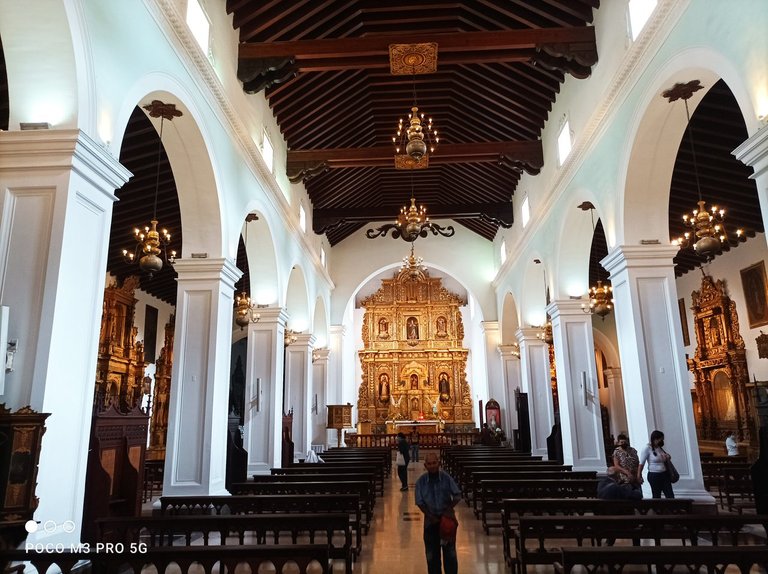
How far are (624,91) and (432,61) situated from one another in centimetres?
322

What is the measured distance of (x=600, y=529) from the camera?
16.4ft

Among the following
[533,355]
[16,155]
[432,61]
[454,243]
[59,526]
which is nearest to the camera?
[59,526]

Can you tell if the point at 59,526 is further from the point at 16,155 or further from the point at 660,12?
Answer: the point at 660,12

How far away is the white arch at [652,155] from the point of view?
7.38 meters

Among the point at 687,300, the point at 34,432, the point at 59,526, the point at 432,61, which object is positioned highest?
the point at 432,61

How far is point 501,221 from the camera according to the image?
61.8 ft

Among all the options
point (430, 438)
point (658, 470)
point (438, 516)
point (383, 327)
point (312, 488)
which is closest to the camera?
point (438, 516)

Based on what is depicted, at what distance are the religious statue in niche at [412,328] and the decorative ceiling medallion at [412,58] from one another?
18996 mm

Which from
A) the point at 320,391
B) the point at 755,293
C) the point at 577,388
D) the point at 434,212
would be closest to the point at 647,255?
the point at 577,388

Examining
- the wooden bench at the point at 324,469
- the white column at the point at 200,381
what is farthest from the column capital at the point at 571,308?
the white column at the point at 200,381

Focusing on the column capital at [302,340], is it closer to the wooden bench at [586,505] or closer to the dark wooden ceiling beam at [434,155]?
the dark wooden ceiling beam at [434,155]

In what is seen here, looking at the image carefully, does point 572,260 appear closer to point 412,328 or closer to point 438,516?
point 438,516

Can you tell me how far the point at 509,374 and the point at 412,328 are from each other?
26.4 feet

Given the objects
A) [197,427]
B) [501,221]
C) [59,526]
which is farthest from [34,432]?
[501,221]
